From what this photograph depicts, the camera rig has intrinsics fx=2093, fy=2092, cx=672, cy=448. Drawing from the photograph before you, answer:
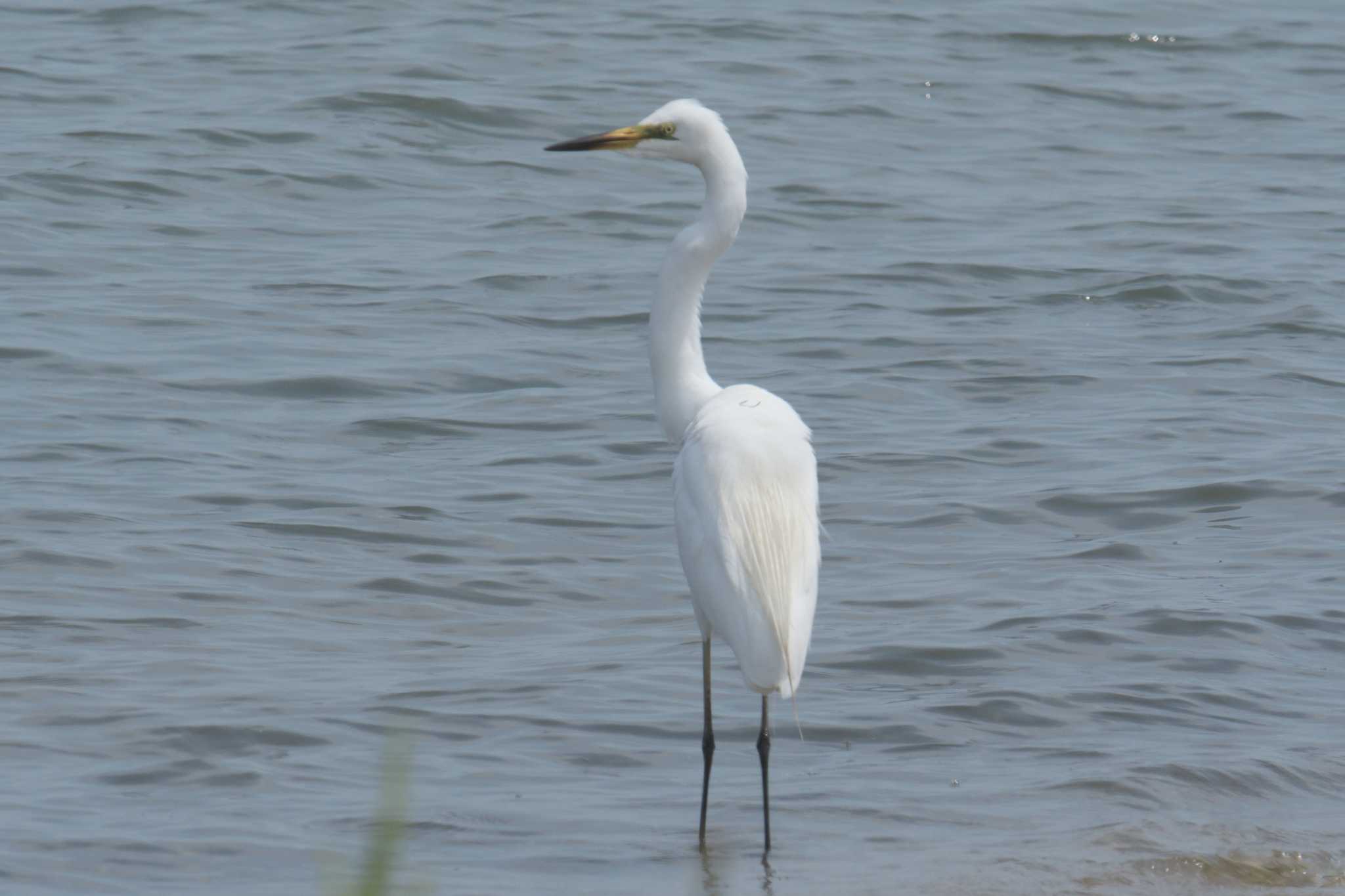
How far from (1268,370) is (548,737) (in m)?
4.93

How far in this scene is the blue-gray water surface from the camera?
4.59 m

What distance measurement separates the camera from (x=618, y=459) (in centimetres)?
757

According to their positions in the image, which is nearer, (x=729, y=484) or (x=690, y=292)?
(x=729, y=484)

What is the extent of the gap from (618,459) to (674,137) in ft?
9.01

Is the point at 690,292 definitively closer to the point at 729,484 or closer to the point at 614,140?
the point at 614,140

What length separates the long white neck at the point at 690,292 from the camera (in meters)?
4.86

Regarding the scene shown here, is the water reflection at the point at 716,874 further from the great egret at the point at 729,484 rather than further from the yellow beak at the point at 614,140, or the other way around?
the yellow beak at the point at 614,140

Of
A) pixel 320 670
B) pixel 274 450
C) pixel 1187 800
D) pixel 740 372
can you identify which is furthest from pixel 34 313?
pixel 1187 800

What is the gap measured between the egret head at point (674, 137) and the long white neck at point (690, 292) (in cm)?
2

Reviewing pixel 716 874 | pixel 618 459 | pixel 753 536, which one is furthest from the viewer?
pixel 618 459

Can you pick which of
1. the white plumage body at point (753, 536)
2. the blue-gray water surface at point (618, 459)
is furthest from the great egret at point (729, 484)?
the blue-gray water surface at point (618, 459)

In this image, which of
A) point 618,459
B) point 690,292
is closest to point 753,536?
point 690,292

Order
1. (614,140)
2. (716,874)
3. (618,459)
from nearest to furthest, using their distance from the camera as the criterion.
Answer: (716,874)
(614,140)
(618,459)

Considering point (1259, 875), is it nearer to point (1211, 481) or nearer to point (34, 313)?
point (1211, 481)
